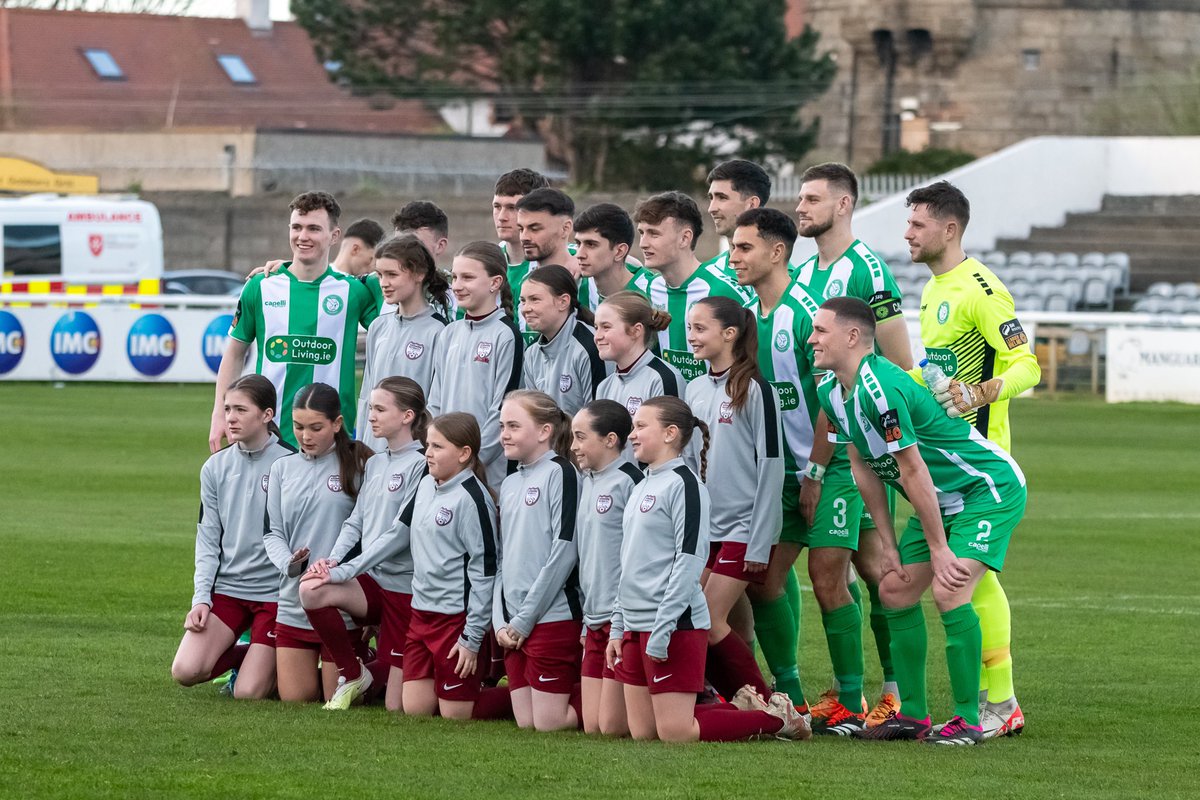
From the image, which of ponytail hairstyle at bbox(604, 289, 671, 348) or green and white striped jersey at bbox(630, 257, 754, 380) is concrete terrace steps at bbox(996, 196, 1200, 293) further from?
ponytail hairstyle at bbox(604, 289, 671, 348)

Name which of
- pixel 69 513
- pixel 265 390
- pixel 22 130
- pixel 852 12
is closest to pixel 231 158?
pixel 22 130

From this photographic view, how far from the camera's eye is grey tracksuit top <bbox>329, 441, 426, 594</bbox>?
7.95 metres

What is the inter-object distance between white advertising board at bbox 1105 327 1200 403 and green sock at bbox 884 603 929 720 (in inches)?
810

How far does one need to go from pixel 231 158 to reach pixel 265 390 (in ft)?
138

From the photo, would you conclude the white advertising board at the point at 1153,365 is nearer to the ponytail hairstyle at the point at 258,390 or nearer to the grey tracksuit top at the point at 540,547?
the ponytail hairstyle at the point at 258,390

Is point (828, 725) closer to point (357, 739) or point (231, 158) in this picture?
point (357, 739)

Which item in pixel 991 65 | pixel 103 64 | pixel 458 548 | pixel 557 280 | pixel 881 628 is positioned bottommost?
pixel 881 628

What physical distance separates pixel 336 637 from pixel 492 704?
0.67 m

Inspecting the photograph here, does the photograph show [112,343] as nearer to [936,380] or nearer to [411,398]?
[411,398]

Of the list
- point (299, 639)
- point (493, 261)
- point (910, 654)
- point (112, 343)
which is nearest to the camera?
point (910, 654)

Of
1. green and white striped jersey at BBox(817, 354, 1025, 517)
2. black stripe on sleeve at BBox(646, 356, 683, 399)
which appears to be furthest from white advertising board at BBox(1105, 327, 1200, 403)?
black stripe on sleeve at BBox(646, 356, 683, 399)

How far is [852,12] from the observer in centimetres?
5553

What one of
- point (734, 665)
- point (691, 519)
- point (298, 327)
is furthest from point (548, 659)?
point (298, 327)

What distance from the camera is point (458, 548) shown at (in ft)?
25.7
